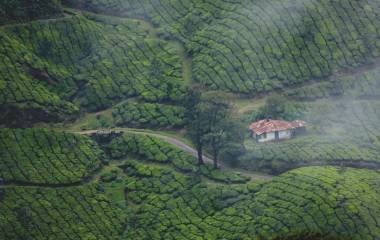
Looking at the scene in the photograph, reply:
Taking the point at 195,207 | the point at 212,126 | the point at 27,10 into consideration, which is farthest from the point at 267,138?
the point at 27,10

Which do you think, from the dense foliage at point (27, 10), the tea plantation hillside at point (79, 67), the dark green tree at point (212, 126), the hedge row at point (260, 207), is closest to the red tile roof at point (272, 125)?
the dark green tree at point (212, 126)

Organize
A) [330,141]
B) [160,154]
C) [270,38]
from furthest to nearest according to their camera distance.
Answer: [270,38]
[160,154]
[330,141]

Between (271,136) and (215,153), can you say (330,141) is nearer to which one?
(271,136)

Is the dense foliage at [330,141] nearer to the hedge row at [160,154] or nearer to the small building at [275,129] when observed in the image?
the small building at [275,129]

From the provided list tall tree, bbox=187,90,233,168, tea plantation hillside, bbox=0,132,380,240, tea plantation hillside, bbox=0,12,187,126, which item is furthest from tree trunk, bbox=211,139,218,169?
tea plantation hillside, bbox=0,12,187,126

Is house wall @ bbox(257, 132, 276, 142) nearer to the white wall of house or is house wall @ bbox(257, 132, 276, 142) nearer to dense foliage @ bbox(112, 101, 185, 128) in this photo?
the white wall of house

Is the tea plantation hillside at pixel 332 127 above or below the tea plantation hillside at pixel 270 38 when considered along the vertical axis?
below

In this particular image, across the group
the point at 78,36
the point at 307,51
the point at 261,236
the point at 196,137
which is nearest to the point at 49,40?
the point at 78,36
